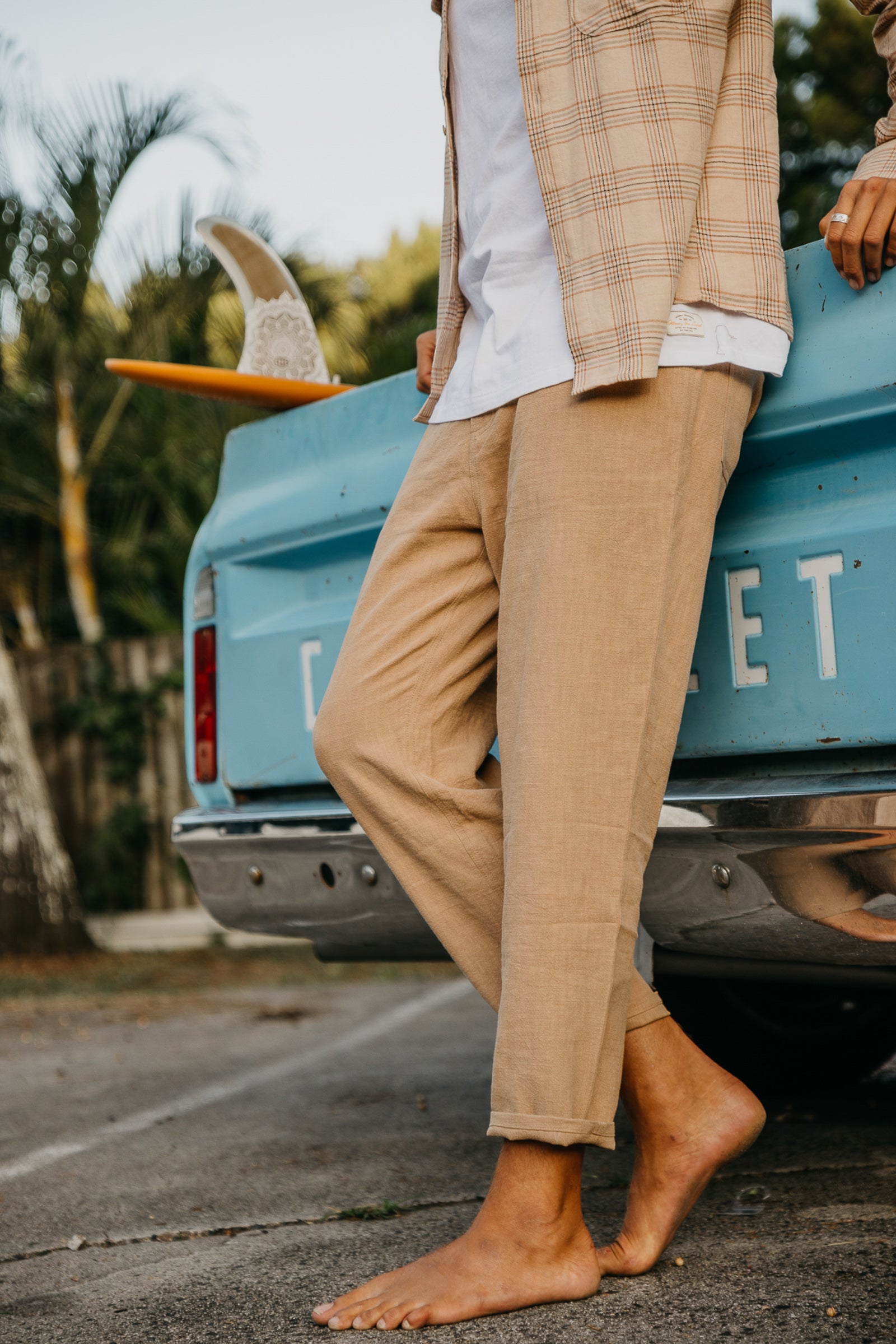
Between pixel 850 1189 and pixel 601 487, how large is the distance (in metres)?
1.21

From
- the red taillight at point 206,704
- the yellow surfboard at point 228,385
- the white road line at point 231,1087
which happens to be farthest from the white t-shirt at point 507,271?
the white road line at point 231,1087

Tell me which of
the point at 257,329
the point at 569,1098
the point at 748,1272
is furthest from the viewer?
the point at 257,329

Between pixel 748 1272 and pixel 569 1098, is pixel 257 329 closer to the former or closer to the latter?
pixel 569 1098

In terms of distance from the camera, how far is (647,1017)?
5.57 ft

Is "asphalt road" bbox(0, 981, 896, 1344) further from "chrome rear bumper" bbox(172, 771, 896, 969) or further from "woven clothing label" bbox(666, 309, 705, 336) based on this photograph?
A: "woven clothing label" bbox(666, 309, 705, 336)

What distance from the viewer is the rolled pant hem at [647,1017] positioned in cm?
169

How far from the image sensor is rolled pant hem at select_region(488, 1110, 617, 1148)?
153 cm

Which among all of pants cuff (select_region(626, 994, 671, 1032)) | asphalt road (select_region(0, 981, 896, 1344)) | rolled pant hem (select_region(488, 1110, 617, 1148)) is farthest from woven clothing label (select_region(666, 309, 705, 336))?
asphalt road (select_region(0, 981, 896, 1344))

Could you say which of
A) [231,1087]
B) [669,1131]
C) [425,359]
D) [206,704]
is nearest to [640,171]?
[425,359]

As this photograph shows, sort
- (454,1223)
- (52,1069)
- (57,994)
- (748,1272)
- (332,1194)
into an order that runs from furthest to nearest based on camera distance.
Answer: (57,994) < (52,1069) < (332,1194) < (454,1223) < (748,1272)

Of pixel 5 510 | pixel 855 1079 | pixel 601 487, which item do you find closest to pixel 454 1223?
pixel 601 487

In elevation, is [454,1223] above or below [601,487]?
below

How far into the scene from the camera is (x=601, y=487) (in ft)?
5.30

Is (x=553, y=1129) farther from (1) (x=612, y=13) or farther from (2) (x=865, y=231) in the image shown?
(1) (x=612, y=13)
